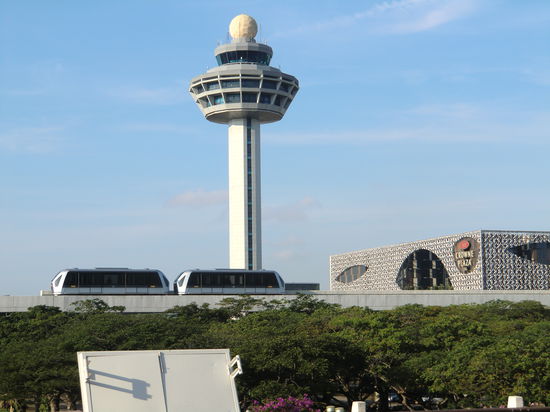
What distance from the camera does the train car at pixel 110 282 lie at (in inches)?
3226

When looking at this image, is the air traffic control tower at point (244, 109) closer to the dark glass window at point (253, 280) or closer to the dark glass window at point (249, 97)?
the dark glass window at point (249, 97)

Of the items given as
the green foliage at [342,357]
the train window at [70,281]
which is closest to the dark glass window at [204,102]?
the train window at [70,281]

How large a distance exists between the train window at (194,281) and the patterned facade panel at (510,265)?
46601 millimetres

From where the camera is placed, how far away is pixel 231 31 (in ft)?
420

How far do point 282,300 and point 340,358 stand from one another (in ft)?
143

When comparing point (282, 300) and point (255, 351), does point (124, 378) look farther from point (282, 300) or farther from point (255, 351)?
point (282, 300)

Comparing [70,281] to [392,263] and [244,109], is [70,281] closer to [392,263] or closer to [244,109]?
[244,109]

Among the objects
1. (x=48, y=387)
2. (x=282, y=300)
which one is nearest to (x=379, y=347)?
(x=48, y=387)

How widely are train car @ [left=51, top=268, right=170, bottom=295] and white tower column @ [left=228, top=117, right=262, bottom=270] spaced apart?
36978 millimetres

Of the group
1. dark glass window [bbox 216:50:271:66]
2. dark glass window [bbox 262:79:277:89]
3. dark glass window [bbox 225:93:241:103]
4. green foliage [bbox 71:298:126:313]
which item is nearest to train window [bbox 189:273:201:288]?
green foliage [bbox 71:298:126:313]

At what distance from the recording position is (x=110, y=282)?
8338 cm

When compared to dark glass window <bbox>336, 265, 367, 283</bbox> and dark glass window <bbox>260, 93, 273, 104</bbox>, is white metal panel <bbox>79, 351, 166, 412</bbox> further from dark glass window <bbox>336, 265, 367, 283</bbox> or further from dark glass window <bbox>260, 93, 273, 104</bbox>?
dark glass window <bbox>336, 265, 367, 283</bbox>

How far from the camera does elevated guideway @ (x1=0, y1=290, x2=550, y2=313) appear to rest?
83.4 meters

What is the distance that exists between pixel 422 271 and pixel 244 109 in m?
40.6
